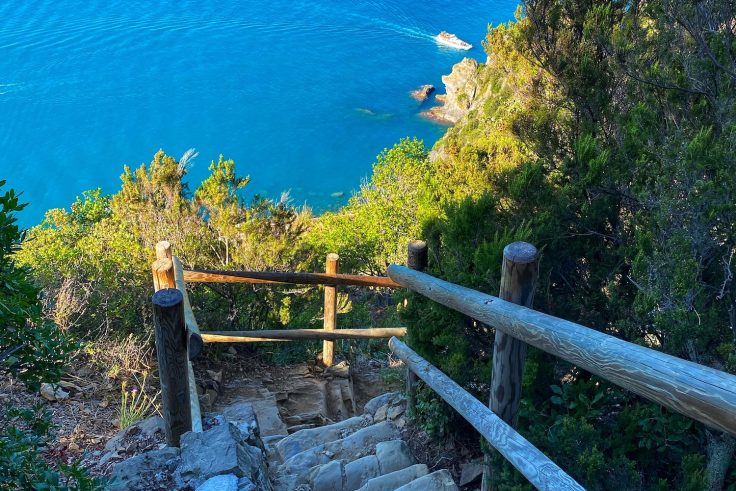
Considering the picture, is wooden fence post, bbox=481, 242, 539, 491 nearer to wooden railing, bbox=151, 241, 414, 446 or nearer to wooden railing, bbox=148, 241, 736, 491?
wooden railing, bbox=148, 241, 736, 491

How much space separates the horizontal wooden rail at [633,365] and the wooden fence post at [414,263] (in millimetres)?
1140

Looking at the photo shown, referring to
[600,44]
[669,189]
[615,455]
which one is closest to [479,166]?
[600,44]

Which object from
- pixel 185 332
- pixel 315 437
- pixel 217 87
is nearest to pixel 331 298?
pixel 315 437

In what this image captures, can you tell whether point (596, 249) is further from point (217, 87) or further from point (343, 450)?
point (217, 87)

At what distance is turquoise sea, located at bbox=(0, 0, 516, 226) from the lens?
40.4 metres

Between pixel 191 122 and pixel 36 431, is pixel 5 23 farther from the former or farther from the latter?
pixel 36 431

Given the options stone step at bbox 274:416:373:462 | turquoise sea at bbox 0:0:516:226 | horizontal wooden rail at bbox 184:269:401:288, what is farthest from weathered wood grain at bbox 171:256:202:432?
turquoise sea at bbox 0:0:516:226

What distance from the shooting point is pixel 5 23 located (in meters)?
48.2

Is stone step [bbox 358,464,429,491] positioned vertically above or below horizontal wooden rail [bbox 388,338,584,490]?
below

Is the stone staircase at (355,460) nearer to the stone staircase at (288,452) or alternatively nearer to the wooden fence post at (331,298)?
the stone staircase at (288,452)

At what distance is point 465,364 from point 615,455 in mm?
833

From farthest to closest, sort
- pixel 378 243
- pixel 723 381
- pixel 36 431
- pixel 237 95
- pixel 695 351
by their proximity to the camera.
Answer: pixel 237 95 < pixel 378 243 < pixel 695 351 < pixel 36 431 < pixel 723 381

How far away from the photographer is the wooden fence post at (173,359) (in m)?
2.51

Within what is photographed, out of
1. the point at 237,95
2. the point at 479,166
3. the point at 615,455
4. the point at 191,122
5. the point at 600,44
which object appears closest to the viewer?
the point at 615,455
